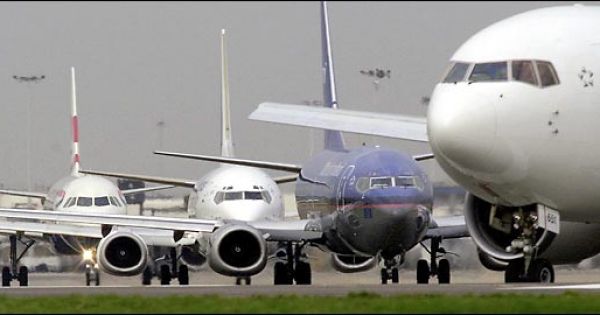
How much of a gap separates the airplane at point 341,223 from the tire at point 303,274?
2 cm

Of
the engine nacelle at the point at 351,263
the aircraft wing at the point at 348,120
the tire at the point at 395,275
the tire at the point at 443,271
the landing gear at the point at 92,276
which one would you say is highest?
the aircraft wing at the point at 348,120

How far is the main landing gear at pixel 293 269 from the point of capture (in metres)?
41.8

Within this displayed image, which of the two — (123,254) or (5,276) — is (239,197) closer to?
(5,276)

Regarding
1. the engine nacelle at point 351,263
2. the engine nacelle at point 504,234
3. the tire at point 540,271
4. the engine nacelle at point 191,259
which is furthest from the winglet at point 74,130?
the tire at point 540,271

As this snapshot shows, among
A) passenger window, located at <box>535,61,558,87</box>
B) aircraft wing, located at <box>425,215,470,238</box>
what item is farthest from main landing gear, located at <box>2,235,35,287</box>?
passenger window, located at <box>535,61,558,87</box>

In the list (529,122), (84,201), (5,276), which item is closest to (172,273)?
(5,276)

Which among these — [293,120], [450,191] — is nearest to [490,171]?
[293,120]

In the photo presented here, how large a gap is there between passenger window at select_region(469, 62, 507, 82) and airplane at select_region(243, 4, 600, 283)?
A: 0.01 m

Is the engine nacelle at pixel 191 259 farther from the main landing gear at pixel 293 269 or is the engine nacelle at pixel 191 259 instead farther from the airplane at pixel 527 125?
the airplane at pixel 527 125

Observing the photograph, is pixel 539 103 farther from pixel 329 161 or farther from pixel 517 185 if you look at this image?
pixel 329 161

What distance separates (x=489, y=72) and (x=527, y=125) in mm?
991

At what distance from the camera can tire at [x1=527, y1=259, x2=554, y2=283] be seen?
26.8 m

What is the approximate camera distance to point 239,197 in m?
48.0

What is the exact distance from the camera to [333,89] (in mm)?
46281
